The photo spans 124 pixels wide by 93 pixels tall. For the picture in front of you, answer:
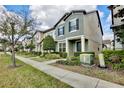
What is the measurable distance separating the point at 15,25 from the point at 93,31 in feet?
32.7

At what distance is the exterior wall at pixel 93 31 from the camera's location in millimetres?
15648

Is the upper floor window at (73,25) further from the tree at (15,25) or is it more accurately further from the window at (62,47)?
the tree at (15,25)

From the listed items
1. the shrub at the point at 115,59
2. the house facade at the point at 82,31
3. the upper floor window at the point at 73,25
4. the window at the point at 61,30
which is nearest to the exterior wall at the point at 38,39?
the window at the point at 61,30

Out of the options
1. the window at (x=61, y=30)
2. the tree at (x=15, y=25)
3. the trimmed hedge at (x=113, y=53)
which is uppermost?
the window at (x=61, y=30)

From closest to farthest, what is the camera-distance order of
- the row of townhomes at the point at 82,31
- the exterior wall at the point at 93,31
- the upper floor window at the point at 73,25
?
1. the row of townhomes at the point at 82,31
2. the exterior wall at the point at 93,31
3. the upper floor window at the point at 73,25

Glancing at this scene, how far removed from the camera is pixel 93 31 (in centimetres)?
1698

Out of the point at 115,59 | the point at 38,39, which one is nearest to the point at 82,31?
the point at 115,59

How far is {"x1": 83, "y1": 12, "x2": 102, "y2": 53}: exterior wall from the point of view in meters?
15.6

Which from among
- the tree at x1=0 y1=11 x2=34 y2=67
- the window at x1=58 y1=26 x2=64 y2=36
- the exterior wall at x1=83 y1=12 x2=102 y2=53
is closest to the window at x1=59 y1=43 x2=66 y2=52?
the window at x1=58 y1=26 x2=64 y2=36

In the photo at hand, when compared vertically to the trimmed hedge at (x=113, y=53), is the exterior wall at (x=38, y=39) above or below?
above

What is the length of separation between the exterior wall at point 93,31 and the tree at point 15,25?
23.0 ft
